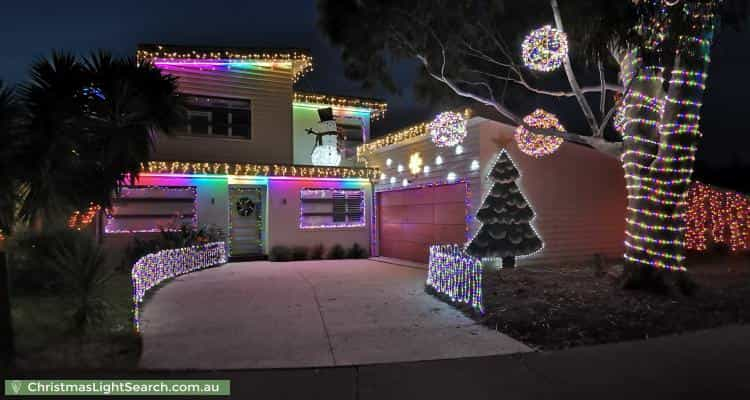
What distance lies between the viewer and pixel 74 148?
891cm

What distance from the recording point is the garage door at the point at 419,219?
11992 mm

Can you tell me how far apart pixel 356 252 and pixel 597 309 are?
387 inches

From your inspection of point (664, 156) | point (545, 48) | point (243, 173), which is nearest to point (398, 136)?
point (243, 173)

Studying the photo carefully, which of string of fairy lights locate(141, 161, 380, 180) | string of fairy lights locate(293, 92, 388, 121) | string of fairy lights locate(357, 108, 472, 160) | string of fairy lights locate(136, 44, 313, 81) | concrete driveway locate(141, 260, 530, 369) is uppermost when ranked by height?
string of fairy lights locate(136, 44, 313, 81)

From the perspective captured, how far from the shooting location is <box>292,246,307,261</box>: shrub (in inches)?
586

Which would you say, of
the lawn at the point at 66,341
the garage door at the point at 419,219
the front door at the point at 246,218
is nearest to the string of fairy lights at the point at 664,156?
the garage door at the point at 419,219

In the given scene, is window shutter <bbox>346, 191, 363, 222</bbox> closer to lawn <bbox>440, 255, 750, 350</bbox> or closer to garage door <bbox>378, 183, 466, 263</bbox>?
garage door <bbox>378, 183, 466, 263</bbox>

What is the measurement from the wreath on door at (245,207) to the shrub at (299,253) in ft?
6.21

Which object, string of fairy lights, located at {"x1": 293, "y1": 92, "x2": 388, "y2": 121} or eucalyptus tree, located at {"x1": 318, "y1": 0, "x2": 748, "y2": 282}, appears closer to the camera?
eucalyptus tree, located at {"x1": 318, "y1": 0, "x2": 748, "y2": 282}

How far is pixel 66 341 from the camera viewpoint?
532 cm

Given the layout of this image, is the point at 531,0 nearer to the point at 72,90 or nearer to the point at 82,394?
the point at 72,90

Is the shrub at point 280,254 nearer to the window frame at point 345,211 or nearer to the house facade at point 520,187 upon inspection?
the window frame at point 345,211

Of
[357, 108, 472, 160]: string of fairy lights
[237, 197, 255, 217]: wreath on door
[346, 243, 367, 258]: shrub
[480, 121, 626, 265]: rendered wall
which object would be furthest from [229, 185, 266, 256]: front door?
[480, 121, 626, 265]: rendered wall

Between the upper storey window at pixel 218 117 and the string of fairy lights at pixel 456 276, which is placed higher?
the upper storey window at pixel 218 117
